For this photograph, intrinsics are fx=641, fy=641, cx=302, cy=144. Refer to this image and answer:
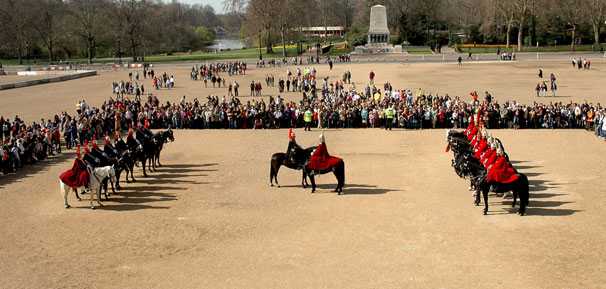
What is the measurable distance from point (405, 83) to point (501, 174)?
109 ft

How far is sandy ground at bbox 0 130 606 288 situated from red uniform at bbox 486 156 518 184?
35.7 inches

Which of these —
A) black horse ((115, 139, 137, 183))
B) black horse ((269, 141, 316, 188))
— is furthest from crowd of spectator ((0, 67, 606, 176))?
black horse ((269, 141, 316, 188))

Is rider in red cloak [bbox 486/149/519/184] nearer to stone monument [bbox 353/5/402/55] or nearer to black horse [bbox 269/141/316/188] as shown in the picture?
black horse [bbox 269/141/316/188]

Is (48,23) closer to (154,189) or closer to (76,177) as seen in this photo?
(154,189)

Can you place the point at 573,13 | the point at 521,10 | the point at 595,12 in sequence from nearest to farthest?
the point at 595,12
the point at 521,10
the point at 573,13

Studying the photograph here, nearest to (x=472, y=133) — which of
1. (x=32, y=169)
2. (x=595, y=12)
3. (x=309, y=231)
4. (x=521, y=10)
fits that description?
(x=309, y=231)

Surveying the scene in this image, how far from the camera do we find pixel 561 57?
7219 cm

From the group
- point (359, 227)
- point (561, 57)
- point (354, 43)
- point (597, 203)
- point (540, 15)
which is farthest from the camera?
point (354, 43)

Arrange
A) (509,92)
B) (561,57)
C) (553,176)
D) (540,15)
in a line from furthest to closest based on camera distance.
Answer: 1. (540,15)
2. (561,57)
3. (509,92)
4. (553,176)

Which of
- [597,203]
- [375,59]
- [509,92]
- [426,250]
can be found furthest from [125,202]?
[375,59]

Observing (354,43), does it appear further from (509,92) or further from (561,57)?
Answer: (509,92)

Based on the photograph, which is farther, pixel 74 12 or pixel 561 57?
pixel 74 12

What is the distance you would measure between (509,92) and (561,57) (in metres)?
35.5

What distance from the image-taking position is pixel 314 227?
1487 centimetres
